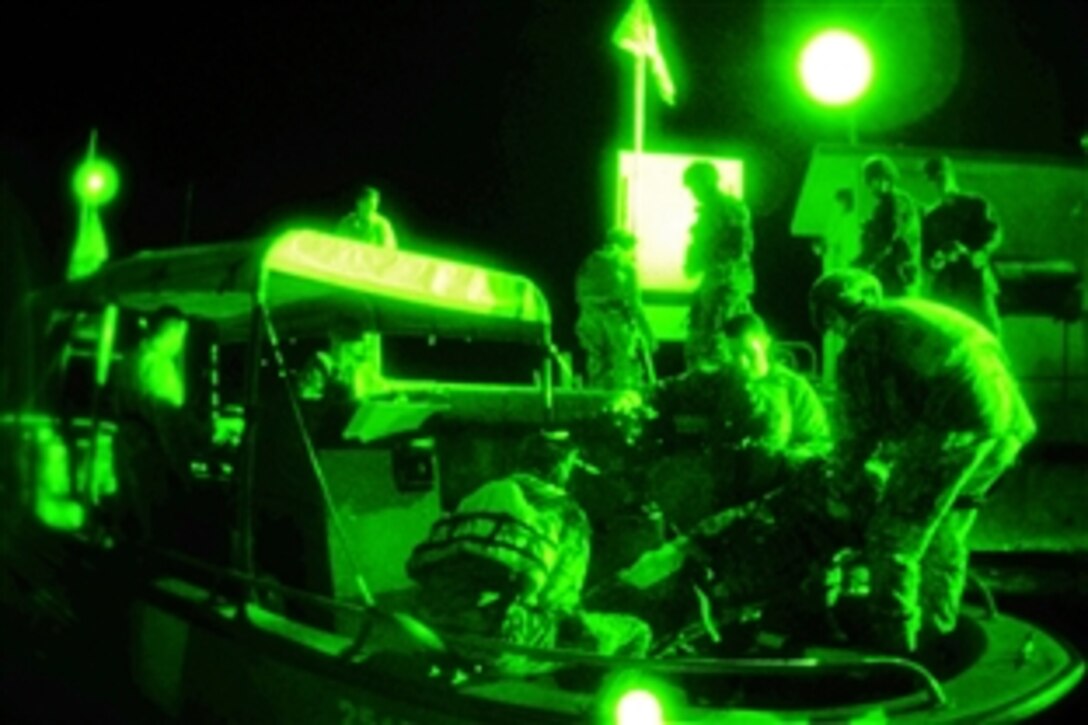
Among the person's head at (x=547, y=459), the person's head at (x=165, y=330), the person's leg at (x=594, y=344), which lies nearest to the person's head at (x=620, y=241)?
the person's leg at (x=594, y=344)

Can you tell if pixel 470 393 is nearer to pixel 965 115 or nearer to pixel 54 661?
pixel 54 661

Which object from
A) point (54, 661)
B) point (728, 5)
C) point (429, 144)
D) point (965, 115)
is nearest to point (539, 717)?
point (54, 661)

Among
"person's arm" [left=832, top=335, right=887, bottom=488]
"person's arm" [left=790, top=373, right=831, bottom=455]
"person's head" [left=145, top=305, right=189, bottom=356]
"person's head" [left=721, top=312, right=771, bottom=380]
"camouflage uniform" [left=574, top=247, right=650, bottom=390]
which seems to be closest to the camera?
"person's arm" [left=832, top=335, right=887, bottom=488]

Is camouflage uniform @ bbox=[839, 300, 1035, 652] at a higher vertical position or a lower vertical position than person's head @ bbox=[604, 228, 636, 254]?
lower

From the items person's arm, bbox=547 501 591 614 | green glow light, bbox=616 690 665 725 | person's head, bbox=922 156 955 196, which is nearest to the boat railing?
green glow light, bbox=616 690 665 725

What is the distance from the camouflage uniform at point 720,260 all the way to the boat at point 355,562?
201 centimetres

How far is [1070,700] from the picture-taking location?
4.54 meters

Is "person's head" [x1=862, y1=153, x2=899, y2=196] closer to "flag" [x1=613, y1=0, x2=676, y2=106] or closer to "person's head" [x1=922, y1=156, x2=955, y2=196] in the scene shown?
"person's head" [x1=922, y1=156, x2=955, y2=196]

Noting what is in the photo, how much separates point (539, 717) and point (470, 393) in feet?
14.6

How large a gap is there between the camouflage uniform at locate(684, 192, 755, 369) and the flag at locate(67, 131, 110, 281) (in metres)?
9.53

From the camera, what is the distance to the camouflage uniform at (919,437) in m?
4.68

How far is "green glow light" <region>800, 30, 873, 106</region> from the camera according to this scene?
12.2 meters

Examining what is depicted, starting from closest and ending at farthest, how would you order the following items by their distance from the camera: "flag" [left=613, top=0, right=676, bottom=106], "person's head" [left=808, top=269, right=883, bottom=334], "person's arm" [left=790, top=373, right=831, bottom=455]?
1. "person's head" [left=808, top=269, right=883, bottom=334]
2. "person's arm" [left=790, top=373, right=831, bottom=455]
3. "flag" [left=613, top=0, right=676, bottom=106]

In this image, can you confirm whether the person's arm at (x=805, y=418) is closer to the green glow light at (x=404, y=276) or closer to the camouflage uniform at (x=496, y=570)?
the green glow light at (x=404, y=276)
